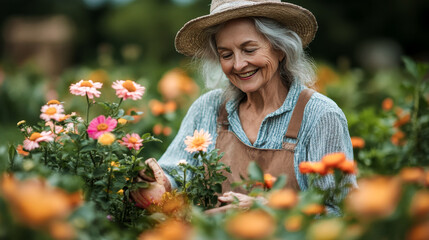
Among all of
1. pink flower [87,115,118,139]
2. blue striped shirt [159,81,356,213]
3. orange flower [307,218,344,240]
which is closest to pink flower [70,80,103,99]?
pink flower [87,115,118,139]

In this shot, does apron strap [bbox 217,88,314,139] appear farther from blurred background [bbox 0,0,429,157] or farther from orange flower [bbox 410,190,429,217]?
blurred background [bbox 0,0,429,157]

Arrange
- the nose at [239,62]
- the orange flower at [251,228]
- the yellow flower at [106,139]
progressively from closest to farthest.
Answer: the orange flower at [251,228] → the yellow flower at [106,139] → the nose at [239,62]

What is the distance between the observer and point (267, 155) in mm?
1968

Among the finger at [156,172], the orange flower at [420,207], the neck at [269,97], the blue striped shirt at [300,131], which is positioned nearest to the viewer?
the orange flower at [420,207]

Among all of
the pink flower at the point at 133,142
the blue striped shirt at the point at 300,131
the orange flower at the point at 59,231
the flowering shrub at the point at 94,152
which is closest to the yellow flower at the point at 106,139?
the flowering shrub at the point at 94,152

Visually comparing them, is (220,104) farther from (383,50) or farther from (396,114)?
(383,50)

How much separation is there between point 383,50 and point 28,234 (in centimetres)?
2003

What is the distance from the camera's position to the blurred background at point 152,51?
4648mm

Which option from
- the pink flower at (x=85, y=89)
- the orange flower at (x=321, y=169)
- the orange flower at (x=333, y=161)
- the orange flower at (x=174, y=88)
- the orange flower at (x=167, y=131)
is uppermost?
the pink flower at (x=85, y=89)

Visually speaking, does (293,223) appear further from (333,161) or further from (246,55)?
(246,55)

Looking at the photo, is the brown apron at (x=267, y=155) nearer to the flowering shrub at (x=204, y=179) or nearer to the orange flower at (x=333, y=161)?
the flowering shrub at (x=204, y=179)

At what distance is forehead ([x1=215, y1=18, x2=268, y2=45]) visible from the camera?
1.98 m

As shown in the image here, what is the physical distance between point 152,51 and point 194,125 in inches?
500

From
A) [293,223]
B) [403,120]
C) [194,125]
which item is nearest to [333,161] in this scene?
A: [293,223]
